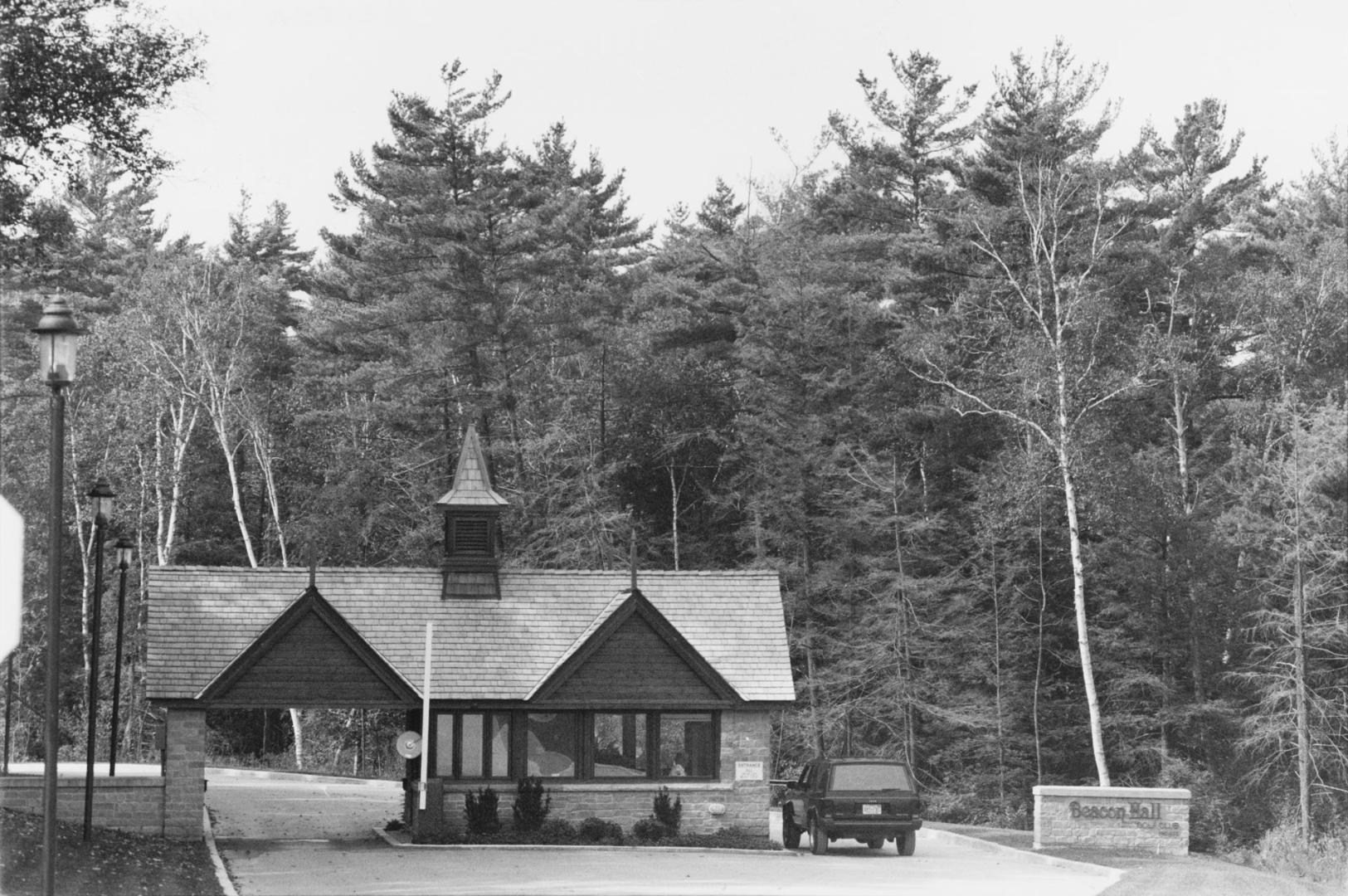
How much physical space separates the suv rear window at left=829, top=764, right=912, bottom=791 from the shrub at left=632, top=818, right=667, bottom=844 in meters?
3.06

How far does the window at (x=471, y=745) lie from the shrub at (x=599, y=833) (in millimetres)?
1528

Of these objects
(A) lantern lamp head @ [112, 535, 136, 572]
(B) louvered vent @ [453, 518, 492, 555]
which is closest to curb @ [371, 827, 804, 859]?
(B) louvered vent @ [453, 518, 492, 555]

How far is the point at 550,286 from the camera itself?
151ft

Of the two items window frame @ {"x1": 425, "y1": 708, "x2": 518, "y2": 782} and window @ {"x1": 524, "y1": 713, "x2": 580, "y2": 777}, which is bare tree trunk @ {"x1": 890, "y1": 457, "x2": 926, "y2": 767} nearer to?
window @ {"x1": 524, "y1": 713, "x2": 580, "y2": 777}

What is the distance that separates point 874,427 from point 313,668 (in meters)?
20.7

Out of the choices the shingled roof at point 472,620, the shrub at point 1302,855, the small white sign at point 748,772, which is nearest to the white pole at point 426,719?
the shingled roof at point 472,620

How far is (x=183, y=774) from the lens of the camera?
24.6 meters

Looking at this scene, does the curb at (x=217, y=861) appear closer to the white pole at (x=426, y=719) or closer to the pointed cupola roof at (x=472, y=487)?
the white pole at (x=426, y=719)

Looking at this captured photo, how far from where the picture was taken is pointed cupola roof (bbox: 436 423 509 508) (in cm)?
2875

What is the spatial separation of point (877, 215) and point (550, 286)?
9.51 meters

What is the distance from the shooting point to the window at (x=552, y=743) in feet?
87.2

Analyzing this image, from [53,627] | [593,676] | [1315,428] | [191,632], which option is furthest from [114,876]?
[1315,428]

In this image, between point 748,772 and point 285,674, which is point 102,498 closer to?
point 285,674

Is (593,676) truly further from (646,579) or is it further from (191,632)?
(191,632)
